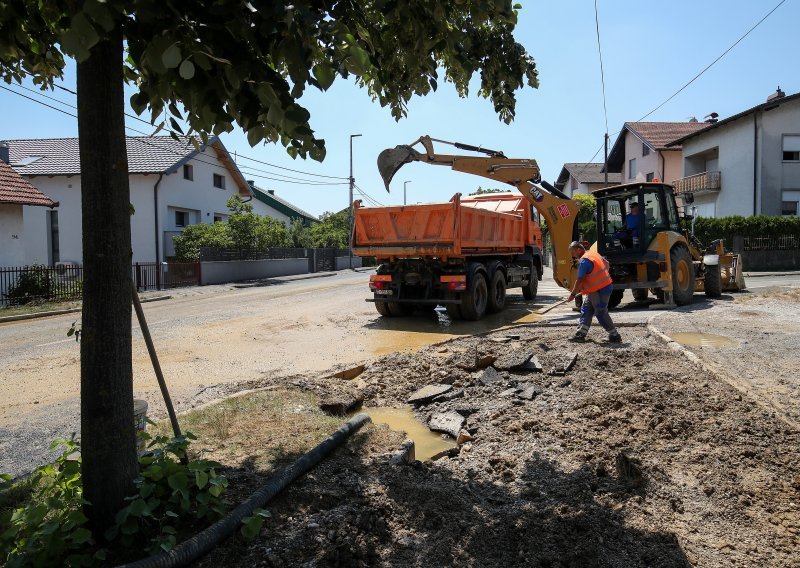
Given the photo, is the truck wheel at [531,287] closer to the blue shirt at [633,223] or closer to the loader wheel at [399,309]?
the blue shirt at [633,223]

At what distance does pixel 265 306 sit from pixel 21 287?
7.73 m

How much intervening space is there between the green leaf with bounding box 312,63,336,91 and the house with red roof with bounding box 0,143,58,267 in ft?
62.4

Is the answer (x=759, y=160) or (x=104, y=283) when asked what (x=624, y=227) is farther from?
(x=759, y=160)

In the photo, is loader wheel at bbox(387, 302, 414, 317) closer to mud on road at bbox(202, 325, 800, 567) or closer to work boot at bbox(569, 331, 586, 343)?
work boot at bbox(569, 331, 586, 343)

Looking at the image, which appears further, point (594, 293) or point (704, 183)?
point (704, 183)

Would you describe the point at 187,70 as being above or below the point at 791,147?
below

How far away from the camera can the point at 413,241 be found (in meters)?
12.0

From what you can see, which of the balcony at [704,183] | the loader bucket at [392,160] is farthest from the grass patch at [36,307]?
the balcony at [704,183]

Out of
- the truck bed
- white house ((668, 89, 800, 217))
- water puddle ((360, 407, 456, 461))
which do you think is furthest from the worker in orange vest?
white house ((668, 89, 800, 217))

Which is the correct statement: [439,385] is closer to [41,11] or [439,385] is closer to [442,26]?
[442,26]

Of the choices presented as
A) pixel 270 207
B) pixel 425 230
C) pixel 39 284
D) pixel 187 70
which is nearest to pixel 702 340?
pixel 425 230

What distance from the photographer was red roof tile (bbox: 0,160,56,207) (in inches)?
706

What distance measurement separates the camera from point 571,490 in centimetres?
375

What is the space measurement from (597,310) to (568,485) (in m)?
5.05
